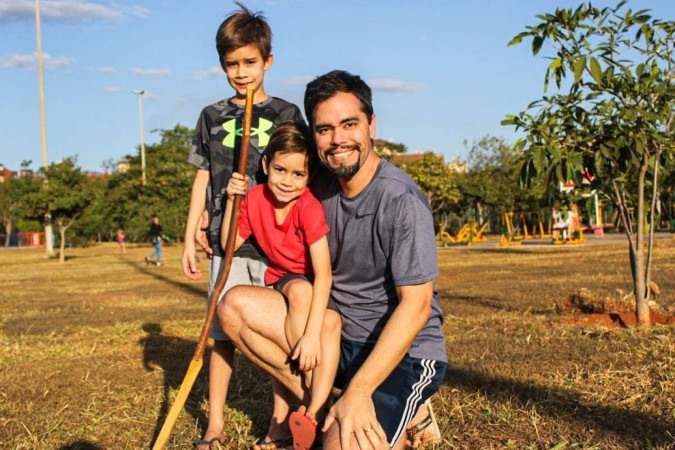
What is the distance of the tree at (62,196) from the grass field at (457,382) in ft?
63.3

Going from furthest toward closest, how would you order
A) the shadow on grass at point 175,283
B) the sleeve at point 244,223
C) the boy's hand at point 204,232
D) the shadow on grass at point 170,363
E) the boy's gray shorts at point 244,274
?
1. the shadow on grass at point 175,283
2. the shadow on grass at point 170,363
3. the boy's hand at point 204,232
4. the boy's gray shorts at point 244,274
5. the sleeve at point 244,223

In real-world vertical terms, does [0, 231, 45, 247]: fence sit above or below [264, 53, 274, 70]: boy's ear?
below

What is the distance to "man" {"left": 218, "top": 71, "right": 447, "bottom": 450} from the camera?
278 cm

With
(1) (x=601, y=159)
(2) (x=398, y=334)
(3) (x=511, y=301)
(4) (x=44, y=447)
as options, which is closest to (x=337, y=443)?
(2) (x=398, y=334)

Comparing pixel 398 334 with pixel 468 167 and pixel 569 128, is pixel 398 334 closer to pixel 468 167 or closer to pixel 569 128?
pixel 569 128

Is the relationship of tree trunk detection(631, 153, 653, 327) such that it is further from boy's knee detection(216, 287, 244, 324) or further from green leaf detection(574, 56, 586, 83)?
boy's knee detection(216, 287, 244, 324)

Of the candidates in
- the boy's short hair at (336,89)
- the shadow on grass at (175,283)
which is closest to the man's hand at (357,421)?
the boy's short hair at (336,89)

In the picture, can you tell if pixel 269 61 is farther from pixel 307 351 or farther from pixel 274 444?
pixel 274 444

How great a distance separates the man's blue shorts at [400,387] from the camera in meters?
2.80

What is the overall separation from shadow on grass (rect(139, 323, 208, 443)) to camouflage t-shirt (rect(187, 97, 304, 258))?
3.70ft

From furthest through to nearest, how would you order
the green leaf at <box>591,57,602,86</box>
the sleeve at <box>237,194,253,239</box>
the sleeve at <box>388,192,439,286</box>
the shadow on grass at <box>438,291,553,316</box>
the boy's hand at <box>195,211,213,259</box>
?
1. the shadow on grass at <box>438,291,553,316</box>
2. the green leaf at <box>591,57,602,86</box>
3. the boy's hand at <box>195,211,213,259</box>
4. the sleeve at <box>237,194,253,239</box>
5. the sleeve at <box>388,192,439,286</box>

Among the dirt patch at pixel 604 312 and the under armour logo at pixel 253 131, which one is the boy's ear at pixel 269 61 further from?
the dirt patch at pixel 604 312

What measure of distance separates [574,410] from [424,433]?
0.92m

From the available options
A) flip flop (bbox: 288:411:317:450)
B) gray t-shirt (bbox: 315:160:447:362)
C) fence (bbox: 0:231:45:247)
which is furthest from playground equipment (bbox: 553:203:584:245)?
fence (bbox: 0:231:45:247)
